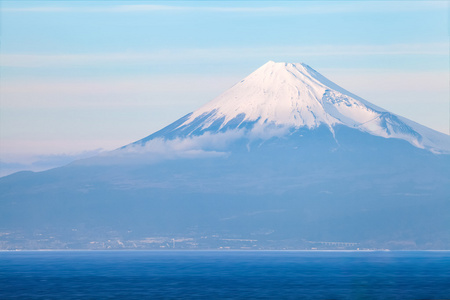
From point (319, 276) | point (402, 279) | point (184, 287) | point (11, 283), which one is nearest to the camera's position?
point (184, 287)

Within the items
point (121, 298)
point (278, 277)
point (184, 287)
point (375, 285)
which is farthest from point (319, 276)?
point (121, 298)

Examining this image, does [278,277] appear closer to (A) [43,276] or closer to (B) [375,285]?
(B) [375,285]

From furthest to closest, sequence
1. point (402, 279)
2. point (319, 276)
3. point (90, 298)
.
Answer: point (319, 276)
point (402, 279)
point (90, 298)

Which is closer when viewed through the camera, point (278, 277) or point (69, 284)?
point (69, 284)

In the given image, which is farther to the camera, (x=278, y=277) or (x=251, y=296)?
(x=278, y=277)

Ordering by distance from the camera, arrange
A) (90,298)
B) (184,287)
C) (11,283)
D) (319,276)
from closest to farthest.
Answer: (90,298)
(184,287)
(11,283)
(319,276)

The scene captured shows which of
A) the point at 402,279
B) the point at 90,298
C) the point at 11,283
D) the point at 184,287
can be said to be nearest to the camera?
the point at 90,298

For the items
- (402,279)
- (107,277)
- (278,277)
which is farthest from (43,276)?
(402,279)

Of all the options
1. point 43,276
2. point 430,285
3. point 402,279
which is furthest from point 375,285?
point 43,276

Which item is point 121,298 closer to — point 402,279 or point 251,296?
point 251,296
